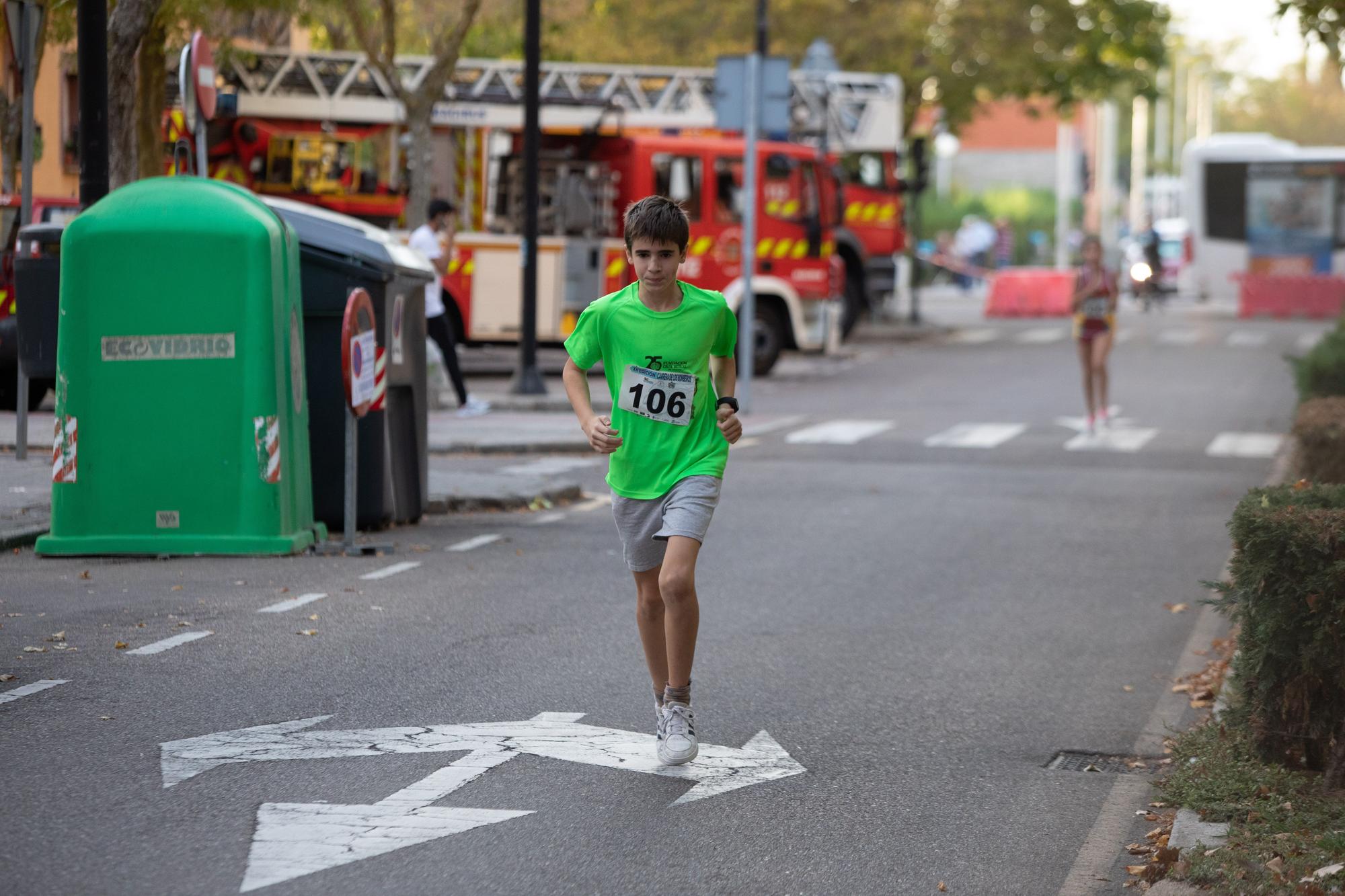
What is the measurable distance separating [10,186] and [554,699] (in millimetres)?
12017

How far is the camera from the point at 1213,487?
14531 millimetres

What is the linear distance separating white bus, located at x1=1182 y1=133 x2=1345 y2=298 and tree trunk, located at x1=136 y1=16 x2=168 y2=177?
30.2 meters

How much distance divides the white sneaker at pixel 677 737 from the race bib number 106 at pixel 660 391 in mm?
868

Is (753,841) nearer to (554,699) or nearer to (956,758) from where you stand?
(956,758)

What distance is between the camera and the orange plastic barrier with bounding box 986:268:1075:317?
41812mm

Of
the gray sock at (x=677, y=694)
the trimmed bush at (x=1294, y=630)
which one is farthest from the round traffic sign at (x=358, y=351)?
the trimmed bush at (x=1294, y=630)

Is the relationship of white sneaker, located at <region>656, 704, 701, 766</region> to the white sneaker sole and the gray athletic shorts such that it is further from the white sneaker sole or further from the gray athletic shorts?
the gray athletic shorts

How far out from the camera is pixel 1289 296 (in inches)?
1583

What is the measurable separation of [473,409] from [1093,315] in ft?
18.6

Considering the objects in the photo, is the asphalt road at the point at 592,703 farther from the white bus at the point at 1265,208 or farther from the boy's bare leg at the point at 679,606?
the white bus at the point at 1265,208

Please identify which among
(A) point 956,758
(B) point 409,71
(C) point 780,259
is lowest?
(A) point 956,758

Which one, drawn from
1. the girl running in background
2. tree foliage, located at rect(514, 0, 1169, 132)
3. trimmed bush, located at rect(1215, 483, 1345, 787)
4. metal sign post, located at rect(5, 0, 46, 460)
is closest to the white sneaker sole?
trimmed bush, located at rect(1215, 483, 1345, 787)

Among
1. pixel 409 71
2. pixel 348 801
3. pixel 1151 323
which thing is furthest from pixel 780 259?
pixel 348 801

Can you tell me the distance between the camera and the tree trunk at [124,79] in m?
13.2
